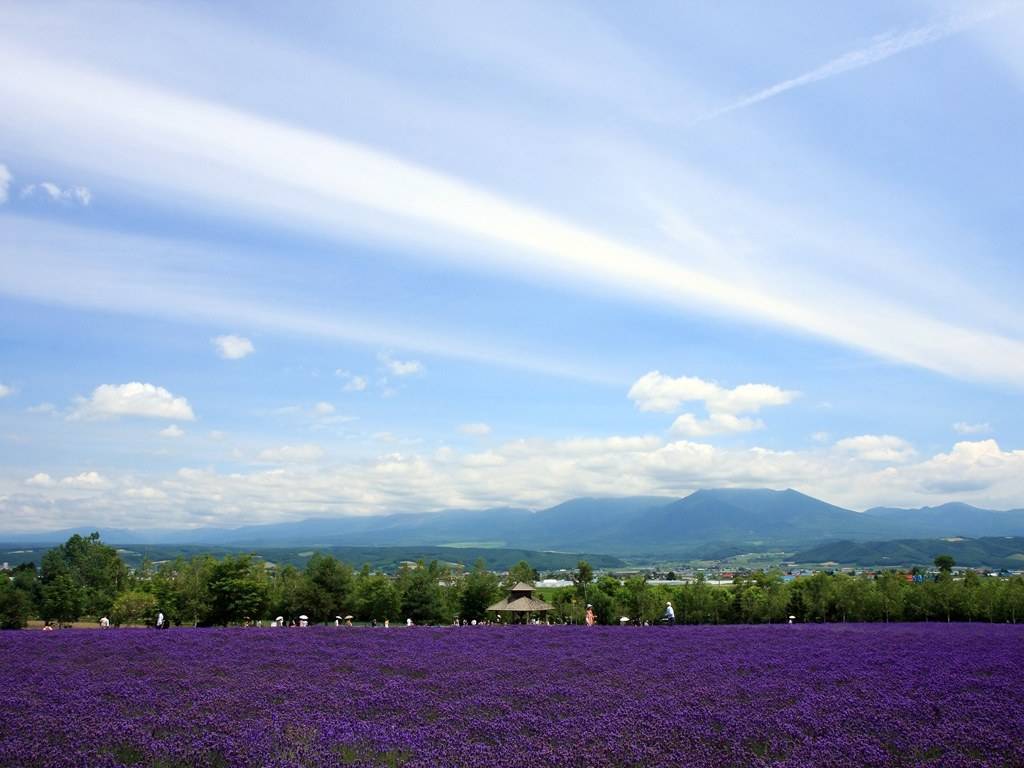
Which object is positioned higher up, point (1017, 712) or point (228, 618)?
point (1017, 712)

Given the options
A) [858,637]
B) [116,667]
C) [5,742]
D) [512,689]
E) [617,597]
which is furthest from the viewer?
[617,597]

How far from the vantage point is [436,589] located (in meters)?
46.0

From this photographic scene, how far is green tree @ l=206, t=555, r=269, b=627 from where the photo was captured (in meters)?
38.8

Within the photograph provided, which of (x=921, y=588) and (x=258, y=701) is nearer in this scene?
(x=258, y=701)

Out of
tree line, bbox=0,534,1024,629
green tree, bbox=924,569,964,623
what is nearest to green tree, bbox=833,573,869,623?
tree line, bbox=0,534,1024,629

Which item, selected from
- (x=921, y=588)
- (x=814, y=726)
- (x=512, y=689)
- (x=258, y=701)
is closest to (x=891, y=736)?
(x=814, y=726)

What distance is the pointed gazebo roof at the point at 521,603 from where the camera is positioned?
1499 inches

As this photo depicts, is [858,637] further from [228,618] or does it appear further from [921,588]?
[228,618]

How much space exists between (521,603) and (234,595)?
14900 mm

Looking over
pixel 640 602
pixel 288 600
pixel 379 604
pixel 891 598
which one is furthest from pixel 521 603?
pixel 891 598

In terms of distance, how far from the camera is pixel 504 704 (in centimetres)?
1182

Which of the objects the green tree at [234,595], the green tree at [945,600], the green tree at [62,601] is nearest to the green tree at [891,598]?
the green tree at [945,600]

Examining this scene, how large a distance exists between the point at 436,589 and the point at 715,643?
26.7 metres

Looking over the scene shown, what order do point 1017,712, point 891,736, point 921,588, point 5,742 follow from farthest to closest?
1. point 921,588
2. point 1017,712
3. point 891,736
4. point 5,742
